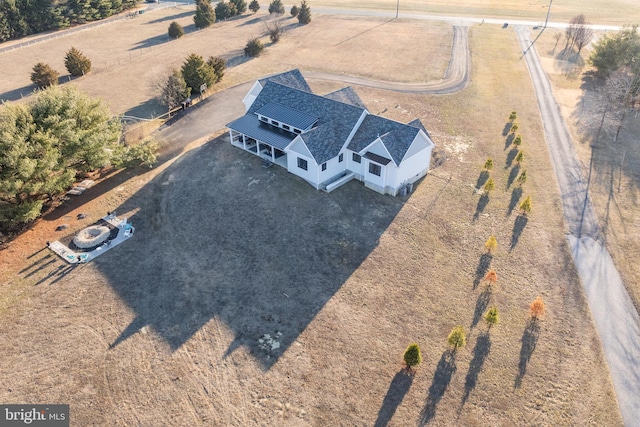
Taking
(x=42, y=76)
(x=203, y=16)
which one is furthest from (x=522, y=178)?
(x=203, y=16)

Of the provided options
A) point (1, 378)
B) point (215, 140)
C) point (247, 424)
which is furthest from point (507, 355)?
point (215, 140)

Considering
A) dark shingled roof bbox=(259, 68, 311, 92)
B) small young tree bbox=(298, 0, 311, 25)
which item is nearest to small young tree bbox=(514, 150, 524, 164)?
dark shingled roof bbox=(259, 68, 311, 92)

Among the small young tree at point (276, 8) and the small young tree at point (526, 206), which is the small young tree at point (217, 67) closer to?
the small young tree at point (526, 206)

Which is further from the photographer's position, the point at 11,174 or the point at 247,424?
the point at 11,174

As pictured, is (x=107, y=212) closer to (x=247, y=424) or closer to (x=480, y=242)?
(x=247, y=424)

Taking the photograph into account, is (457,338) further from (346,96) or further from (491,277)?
(346,96)

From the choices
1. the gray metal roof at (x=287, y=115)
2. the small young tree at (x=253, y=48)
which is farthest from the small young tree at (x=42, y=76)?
the gray metal roof at (x=287, y=115)

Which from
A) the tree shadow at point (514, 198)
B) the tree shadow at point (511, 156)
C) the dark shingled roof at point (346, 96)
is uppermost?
the dark shingled roof at point (346, 96)
